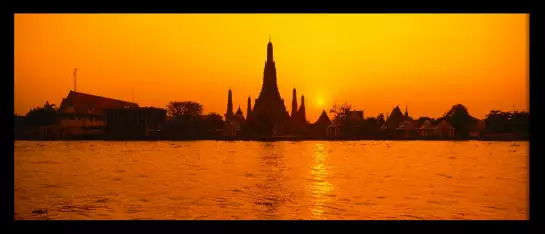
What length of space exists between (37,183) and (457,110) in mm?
60821

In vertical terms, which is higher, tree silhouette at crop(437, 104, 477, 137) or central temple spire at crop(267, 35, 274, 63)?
central temple spire at crop(267, 35, 274, 63)

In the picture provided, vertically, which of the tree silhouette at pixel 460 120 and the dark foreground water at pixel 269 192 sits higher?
the tree silhouette at pixel 460 120

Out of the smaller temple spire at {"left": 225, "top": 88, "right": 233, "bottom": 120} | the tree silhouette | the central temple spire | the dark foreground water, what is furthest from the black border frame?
the smaller temple spire at {"left": 225, "top": 88, "right": 233, "bottom": 120}

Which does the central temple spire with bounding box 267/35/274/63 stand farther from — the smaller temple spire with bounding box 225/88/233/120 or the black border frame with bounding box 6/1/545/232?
the black border frame with bounding box 6/1/545/232
